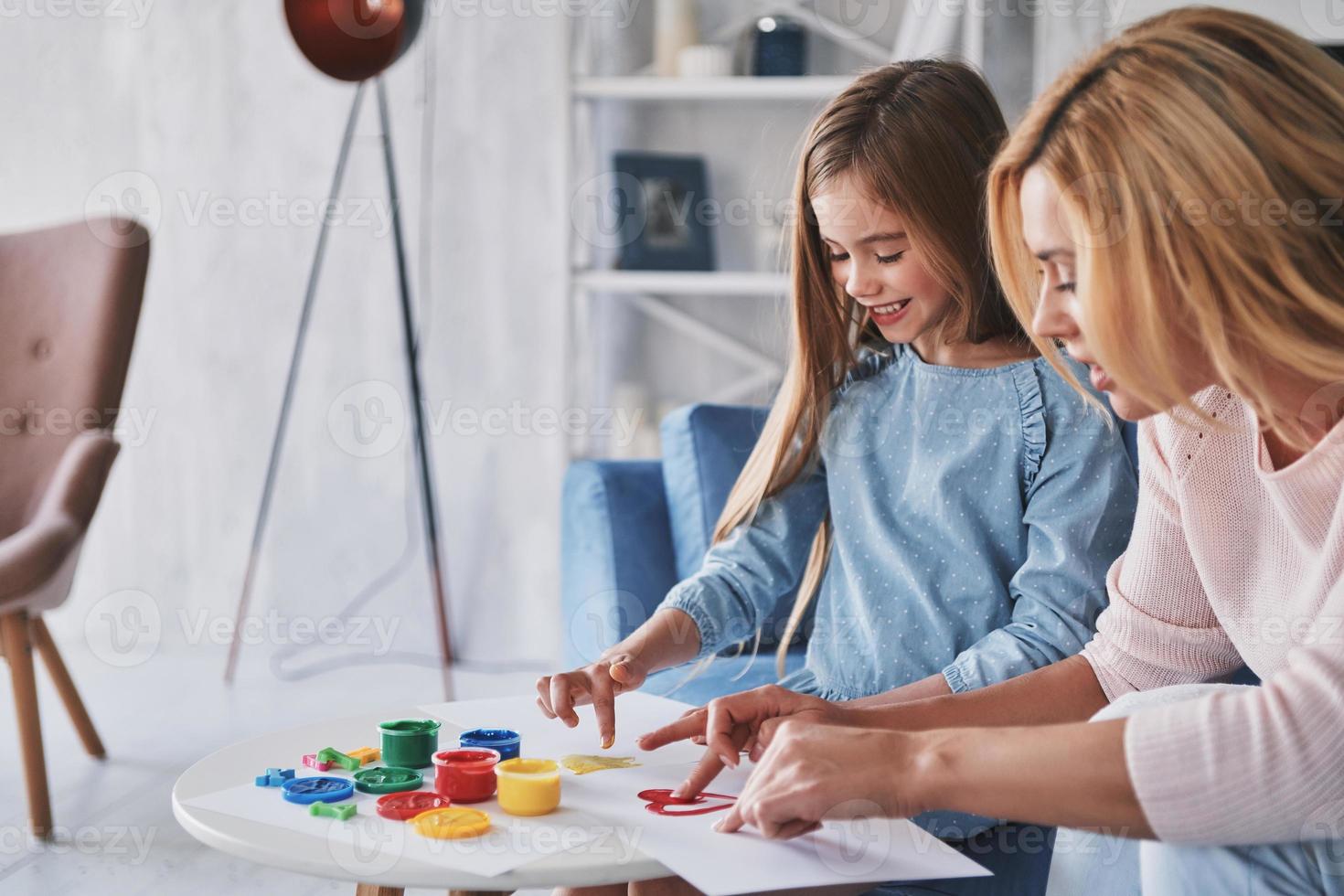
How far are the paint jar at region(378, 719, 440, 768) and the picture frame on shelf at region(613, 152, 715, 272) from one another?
73.6 inches

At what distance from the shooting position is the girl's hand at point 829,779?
0.71 metres

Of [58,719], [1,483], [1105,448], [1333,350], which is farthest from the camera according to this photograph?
[58,719]

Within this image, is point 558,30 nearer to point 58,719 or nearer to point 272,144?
point 272,144

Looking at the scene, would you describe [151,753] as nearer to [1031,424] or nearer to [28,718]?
[28,718]

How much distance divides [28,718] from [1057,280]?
1590 mm

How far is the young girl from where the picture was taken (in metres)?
1.11

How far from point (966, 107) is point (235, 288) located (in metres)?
2.18

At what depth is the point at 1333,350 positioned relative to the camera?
0.73m

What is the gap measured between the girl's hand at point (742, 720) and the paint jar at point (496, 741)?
0.31 feet

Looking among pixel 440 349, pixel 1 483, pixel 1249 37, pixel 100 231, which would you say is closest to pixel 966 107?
pixel 1249 37

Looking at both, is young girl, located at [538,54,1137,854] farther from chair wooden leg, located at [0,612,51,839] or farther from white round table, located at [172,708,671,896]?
chair wooden leg, located at [0,612,51,839]

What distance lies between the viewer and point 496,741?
0.93m

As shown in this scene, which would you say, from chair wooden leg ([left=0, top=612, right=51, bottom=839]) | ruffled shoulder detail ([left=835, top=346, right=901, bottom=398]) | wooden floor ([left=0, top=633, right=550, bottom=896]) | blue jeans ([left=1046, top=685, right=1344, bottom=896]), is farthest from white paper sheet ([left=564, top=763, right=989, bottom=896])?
chair wooden leg ([left=0, top=612, right=51, bottom=839])

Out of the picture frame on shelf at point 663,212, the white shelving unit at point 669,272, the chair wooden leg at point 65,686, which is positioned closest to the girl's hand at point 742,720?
the chair wooden leg at point 65,686
